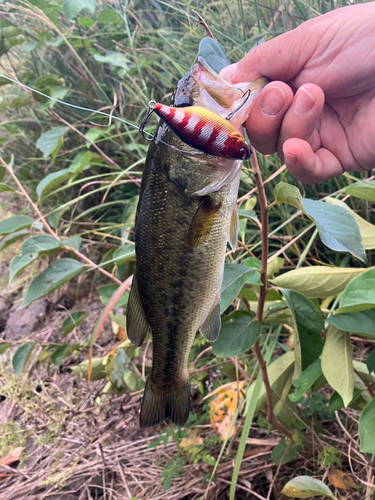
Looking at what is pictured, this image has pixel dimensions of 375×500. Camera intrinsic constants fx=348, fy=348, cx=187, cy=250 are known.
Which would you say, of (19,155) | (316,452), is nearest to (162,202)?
(316,452)

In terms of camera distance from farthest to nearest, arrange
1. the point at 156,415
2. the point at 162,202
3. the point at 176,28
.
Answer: the point at 176,28, the point at 156,415, the point at 162,202

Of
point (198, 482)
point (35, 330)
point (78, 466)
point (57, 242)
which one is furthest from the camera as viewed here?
point (35, 330)

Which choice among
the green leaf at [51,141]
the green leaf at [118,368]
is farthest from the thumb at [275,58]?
the green leaf at [118,368]

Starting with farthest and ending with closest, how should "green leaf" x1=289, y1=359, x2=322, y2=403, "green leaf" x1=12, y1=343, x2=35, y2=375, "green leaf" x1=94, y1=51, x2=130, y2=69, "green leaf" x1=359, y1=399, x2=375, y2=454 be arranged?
"green leaf" x1=94, y1=51, x2=130, y2=69, "green leaf" x1=12, y1=343, x2=35, y2=375, "green leaf" x1=289, y1=359, x2=322, y2=403, "green leaf" x1=359, y1=399, x2=375, y2=454

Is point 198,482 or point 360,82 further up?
point 360,82

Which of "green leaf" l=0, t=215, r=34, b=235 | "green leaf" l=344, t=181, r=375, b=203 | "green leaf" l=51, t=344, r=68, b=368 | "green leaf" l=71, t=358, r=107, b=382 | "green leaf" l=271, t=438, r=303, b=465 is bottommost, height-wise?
"green leaf" l=271, t=438, r=303, b=465

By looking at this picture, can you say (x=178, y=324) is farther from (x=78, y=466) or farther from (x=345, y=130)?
(x=78, y=466)

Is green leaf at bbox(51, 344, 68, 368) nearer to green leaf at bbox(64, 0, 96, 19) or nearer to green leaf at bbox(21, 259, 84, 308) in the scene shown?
green leaf at bbox(21, 259, 84, 308)

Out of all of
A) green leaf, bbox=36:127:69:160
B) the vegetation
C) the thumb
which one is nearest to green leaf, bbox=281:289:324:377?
the vegetation
